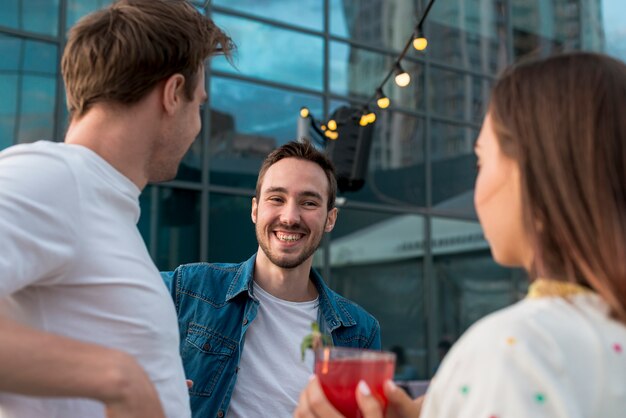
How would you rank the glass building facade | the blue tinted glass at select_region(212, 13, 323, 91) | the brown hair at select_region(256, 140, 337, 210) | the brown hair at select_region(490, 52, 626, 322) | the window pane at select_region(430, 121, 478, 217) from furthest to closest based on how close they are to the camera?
the window pane at select_region(430, 121, 478, 217) < the blue tinted glass at select_region(212, 13, 323, 91) < the glass building facade < the brown hair at select_region(256, 140, 337, 210) < the brown hair at select_region(490, 52, 626, 322)

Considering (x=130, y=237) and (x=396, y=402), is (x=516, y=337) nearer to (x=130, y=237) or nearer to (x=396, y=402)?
(x=396, y=402)

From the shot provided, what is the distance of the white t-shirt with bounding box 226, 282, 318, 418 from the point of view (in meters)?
2.64

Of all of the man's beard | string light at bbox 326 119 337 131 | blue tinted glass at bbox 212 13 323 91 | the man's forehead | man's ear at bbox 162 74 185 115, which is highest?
blue tinted glass at bbox 212 13 323 91

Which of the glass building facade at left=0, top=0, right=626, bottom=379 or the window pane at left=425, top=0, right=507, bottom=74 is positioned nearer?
the glass building facade at left=0, top=0, right=626, bottom=379

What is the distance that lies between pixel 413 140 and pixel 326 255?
207 centimetres

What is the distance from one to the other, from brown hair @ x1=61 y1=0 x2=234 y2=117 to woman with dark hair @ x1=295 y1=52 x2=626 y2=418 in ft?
2.10

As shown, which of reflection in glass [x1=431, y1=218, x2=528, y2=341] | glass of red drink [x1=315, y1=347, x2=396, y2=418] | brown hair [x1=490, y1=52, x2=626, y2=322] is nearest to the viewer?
brown hair [x1=490, y1=52, x2=626, y2=322]

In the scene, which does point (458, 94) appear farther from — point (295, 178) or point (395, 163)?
point (295, 178)

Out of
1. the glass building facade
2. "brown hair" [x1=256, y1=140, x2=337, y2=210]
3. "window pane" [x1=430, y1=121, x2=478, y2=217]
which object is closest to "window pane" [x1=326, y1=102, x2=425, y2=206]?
the glass building facade

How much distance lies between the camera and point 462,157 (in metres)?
10.1

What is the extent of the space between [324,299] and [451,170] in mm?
7139

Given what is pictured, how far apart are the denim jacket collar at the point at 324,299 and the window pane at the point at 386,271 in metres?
5.62

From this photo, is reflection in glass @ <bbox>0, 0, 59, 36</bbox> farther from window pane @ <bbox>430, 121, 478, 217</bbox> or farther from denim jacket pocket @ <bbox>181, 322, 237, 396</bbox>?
denim jacket pocket @ <bbox>181, 322, 237, 396</bbox>

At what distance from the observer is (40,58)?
7.41 meters
